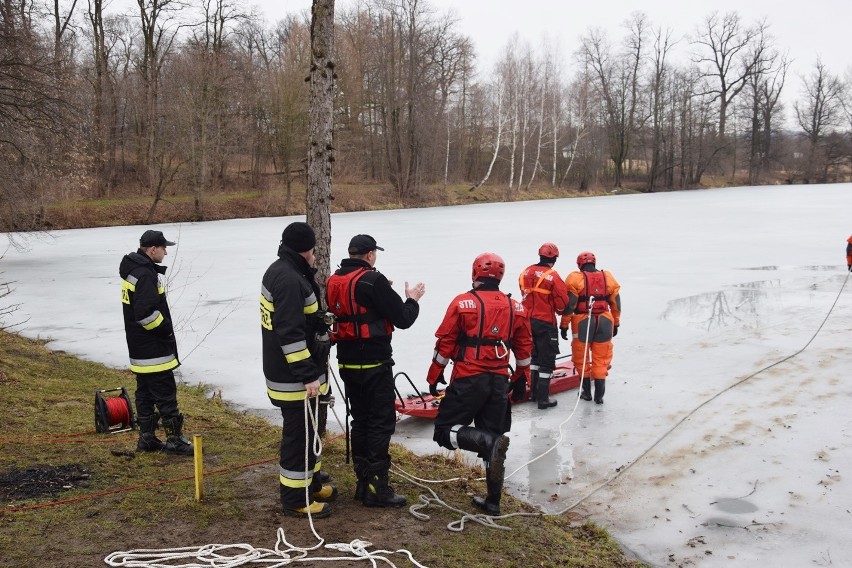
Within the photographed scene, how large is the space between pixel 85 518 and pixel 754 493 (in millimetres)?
4591

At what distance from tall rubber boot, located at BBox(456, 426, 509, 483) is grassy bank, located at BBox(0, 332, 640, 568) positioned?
352 mm

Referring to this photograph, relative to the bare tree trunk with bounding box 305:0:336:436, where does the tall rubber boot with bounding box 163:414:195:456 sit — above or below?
below

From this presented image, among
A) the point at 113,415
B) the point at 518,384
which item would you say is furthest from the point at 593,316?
the point at 113,415

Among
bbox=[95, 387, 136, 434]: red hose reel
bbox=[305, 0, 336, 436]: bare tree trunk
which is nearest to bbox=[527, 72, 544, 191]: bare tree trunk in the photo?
bbox=[305, 0, 336, 436]: bare tree trunk

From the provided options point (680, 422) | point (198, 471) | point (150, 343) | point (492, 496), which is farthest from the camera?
point (680, 422)

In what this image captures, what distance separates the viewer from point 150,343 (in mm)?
5316

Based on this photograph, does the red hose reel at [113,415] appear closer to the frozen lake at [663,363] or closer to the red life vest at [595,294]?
the frozen lake at [663,363]

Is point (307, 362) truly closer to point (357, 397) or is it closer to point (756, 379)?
point (357, 397)

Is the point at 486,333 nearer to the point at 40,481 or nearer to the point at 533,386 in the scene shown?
the point at 40,481

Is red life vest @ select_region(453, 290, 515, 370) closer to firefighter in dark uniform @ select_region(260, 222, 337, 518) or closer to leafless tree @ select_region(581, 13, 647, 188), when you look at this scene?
firefighter in dark uniform @ select_region(260, 222, 337, 518)

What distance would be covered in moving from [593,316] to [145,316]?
15.3 ft

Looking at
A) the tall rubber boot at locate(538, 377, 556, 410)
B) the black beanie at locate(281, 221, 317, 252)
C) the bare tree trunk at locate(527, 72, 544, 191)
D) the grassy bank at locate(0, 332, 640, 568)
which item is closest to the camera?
the grassy bank at locate(0, 332, 640, 568)

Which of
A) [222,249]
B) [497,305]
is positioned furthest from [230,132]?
[497,305]

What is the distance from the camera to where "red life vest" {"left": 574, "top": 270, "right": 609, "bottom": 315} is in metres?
7.71
